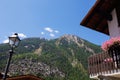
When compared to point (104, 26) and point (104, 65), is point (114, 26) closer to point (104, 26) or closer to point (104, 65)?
point (104, 65)

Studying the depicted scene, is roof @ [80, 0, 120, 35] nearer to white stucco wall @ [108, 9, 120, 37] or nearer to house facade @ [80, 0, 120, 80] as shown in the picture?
house facade @ [80, 0, 120, 80]

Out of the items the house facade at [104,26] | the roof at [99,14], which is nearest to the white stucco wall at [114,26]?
the house facade at [104,26]

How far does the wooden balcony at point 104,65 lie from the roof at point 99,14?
245 centimetres

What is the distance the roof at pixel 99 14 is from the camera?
13977 millimetres

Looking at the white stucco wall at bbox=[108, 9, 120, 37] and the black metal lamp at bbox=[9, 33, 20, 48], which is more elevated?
the white stucco wall at bbox=[108, 9, 120, 37]

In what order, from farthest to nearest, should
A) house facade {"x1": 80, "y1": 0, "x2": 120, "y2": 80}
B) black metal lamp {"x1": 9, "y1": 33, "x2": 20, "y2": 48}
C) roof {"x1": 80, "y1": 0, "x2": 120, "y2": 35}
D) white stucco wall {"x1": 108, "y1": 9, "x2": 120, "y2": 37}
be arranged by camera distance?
roof {"x1": 80, "y1": 0, "x2": 120, "y2": 35} → white stucco wall {"x1": 108, "y1": 9, "x2": 120, "y2": 37} → house facade {"x1": 80, "y1": 0, "x2": 120, "y2": 80} → black metal lamp {"x1": 9, "y1": 33, "x2": 20, "y2": 48}

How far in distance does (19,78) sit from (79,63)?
171601 millimetres

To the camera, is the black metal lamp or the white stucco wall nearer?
the black metal lamp

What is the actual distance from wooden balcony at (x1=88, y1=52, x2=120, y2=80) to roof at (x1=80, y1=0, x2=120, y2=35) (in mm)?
2448

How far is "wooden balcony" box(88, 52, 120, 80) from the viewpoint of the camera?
12.0m

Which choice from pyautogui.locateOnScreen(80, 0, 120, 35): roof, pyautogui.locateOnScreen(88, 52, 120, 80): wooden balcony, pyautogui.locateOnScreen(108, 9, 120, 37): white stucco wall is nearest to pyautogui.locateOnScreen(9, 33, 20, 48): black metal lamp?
pyautogui.locateOnScreen(88, 52, 120, 80): wooden balcony

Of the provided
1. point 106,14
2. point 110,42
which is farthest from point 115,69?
point 106,14

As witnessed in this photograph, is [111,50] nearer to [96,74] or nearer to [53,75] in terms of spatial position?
[96,74]

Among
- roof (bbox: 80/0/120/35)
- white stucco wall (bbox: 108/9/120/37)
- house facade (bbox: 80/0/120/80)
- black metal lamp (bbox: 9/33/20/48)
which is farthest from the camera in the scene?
roof (bbox: 80/0/120/35)
